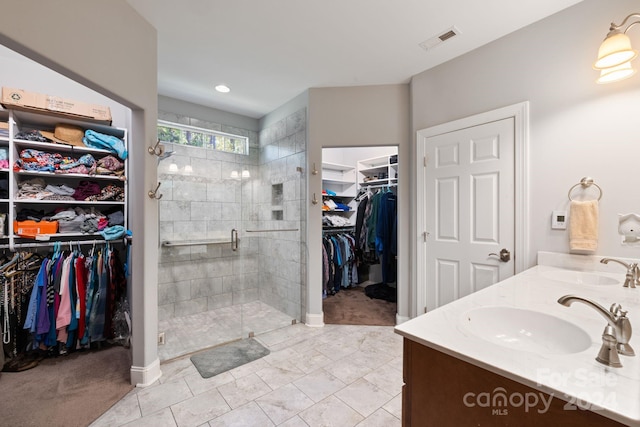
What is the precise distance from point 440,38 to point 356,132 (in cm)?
111

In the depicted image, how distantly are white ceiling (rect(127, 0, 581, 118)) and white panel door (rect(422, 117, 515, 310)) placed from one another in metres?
0.73

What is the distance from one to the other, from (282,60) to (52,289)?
2.72m

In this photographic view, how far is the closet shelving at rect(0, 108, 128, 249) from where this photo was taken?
2.11 meters

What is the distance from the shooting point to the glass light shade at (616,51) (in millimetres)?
1353

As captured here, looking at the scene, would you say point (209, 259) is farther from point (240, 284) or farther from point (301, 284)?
point (301, 284)

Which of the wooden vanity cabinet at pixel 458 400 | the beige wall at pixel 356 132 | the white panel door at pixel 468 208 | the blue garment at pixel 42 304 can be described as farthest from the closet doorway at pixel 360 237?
the blue garment at pixel 42 304

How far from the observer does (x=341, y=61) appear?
2.49 m

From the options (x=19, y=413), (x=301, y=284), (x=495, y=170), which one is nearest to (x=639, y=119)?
(x=495, y=170)

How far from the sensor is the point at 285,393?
1821 millimetres

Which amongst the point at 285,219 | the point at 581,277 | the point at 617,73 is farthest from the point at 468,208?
the point at 285,219

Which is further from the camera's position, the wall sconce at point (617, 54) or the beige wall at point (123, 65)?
the wall sconce at point (617, 54)

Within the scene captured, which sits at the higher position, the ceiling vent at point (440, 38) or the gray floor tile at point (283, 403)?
the ceiling vent at point (440, 38)

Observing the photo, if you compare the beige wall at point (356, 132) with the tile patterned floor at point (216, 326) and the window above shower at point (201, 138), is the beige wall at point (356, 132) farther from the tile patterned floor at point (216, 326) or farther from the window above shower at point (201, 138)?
the window above shower at point (201, 138)

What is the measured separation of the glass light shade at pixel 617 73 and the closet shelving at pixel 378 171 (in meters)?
2.53
